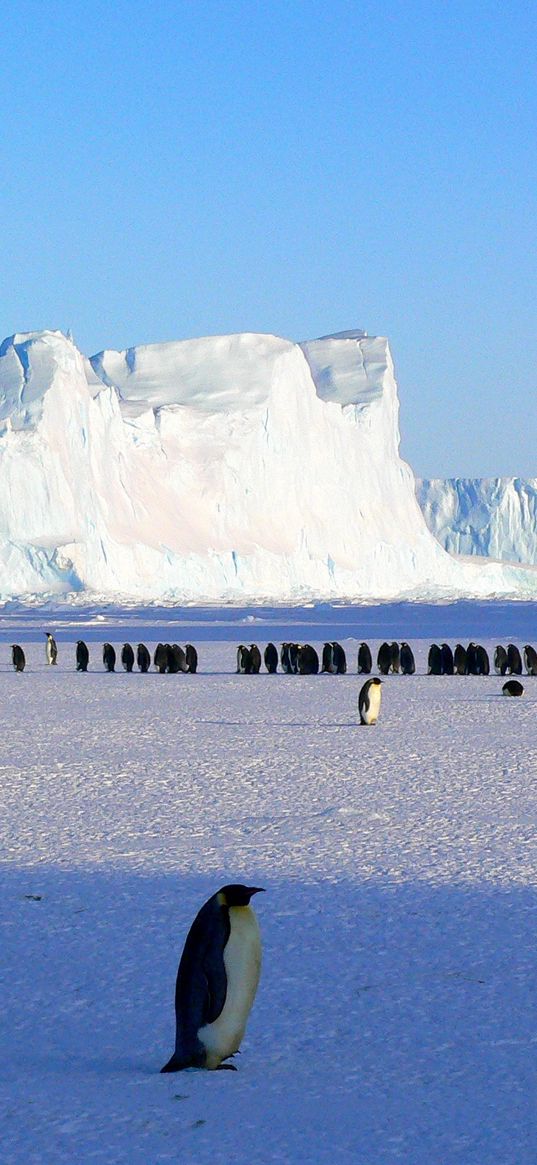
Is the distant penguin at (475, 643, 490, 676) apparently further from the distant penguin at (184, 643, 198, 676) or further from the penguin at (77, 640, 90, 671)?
the penguin at (77, 640, 90, 671)

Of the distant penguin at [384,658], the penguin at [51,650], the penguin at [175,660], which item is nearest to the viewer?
the distant penguin at [384,658]

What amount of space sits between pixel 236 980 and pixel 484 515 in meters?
104

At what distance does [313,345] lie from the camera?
211 ft

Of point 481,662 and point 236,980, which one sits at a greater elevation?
point 236,980

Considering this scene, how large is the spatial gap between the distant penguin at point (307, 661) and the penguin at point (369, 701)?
6007mm

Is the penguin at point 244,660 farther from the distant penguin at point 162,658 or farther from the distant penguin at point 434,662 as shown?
the distant penguin at point 434,662

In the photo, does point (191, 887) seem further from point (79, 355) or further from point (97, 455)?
point (79, 355)

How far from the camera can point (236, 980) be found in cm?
269

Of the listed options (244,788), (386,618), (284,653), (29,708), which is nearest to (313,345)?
(386,618)

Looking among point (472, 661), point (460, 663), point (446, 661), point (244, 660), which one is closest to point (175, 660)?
point (244, 660)

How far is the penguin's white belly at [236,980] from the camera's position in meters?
2.68

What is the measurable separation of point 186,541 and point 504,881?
4396cm

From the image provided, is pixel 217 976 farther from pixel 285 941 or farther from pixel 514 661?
pixel 514 661

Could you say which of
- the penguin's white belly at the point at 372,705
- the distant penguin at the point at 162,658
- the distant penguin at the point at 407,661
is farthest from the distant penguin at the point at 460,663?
the penguin's white belly at the point at 372,705
